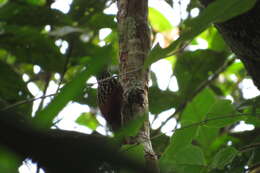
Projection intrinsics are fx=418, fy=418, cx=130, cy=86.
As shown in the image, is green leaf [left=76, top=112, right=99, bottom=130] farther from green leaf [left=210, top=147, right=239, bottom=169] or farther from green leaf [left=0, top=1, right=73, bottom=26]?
green leaf [left=210, top=147, right=239, bottom=169]

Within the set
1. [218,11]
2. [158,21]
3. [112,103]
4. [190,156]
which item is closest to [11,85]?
[112,103]

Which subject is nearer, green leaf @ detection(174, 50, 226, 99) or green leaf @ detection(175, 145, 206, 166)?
green leaf @ detection(175, 145, 206, 166)

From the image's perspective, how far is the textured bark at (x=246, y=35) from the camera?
1.34 meters

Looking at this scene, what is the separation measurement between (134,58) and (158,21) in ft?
6.57

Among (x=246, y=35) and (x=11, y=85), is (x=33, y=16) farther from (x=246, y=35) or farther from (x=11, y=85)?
(x=246, y=35)

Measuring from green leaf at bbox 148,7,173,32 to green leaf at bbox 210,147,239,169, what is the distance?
2.14 m

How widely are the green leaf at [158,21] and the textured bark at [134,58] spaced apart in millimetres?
1685

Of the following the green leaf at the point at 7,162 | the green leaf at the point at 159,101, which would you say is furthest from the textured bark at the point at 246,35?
the green leaf at the point at 7,162

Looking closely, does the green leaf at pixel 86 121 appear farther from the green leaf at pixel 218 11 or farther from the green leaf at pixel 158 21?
the green leaf at pixel 218 11

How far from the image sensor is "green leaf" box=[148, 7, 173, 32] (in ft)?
11.3

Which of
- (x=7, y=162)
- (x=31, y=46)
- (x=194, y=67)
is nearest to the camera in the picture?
(x=7, y=162)

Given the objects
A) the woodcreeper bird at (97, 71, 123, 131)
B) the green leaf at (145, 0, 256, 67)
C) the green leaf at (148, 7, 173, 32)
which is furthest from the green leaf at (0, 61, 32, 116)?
the green leaf at (148, 7, 173, 32)

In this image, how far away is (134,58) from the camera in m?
1.56

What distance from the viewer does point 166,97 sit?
2305 millimetres
